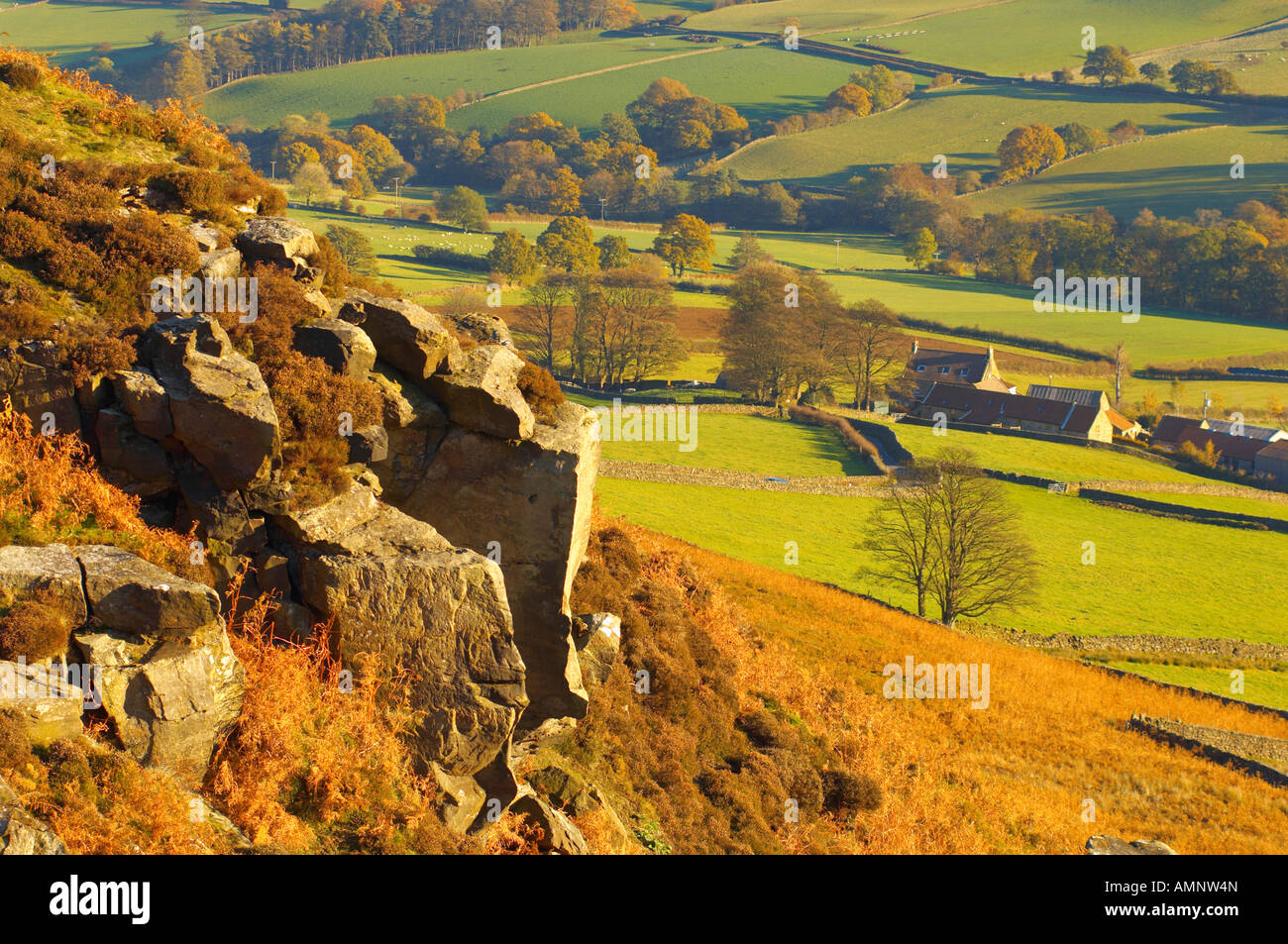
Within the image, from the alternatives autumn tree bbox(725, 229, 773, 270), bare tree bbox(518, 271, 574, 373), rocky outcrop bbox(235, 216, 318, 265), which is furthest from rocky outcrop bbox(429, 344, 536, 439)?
autumn tree bbox(725, 229, 773, 270)

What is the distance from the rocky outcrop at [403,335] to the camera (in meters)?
15.3

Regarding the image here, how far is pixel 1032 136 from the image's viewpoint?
631 ft

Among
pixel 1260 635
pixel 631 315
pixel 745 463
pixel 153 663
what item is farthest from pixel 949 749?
pixel 631 315

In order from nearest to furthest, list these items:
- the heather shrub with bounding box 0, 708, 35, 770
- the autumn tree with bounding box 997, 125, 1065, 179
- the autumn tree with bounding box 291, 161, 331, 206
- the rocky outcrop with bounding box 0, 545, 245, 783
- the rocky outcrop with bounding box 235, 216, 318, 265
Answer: the heather shrub with bounding box 0, 708, 35, 770
the rocky outcrop with bounding box 0, 545, 245, 783
the rocky outcrop with bounding box 235, 216, 318, 265
the autumn tree with bounding box 291, 161, 331, 206
the autumn tree with bounding box 997, 125, 1065, 179

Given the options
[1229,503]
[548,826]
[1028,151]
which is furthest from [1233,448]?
[1028,151]

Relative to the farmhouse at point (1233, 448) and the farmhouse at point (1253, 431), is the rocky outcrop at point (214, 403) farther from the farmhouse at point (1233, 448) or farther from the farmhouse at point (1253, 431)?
the farmhouse at point (1253, 431)

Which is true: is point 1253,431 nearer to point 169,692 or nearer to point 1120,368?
point 1120,368

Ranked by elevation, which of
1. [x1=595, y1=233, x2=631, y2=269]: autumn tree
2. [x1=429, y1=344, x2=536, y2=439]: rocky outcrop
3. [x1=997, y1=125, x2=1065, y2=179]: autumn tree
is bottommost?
[x1=429, y1=344, x2=536, y2=439]: rocky outcrop

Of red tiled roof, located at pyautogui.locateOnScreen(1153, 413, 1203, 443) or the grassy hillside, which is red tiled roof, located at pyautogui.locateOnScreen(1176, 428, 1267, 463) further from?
the grassy hillside

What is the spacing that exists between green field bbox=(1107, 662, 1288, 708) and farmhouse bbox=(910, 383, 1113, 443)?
157 ft

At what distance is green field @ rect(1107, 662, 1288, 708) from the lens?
140 ft

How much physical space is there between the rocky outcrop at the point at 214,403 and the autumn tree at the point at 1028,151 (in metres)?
197

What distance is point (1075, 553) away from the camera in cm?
6147

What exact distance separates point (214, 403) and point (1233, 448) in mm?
92981
